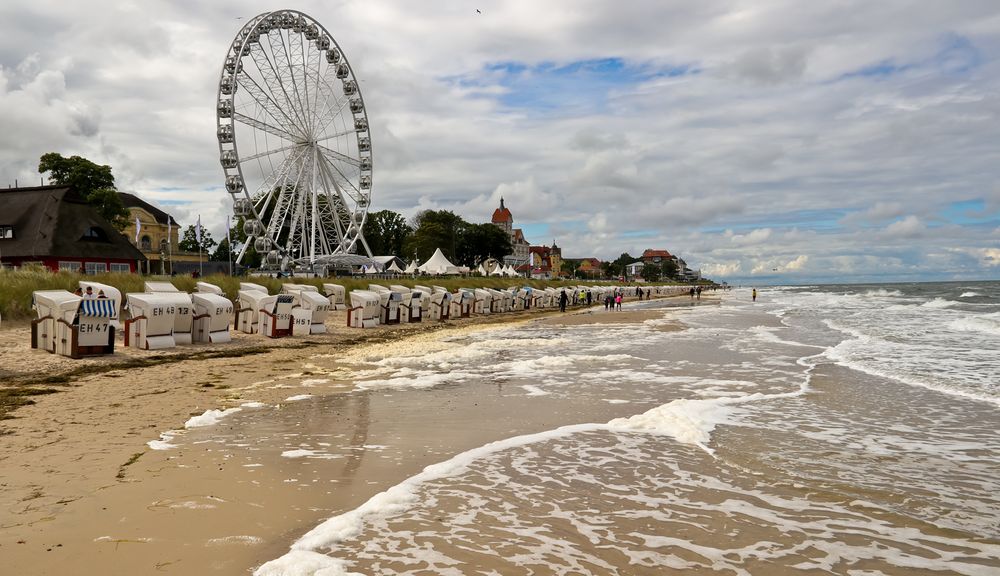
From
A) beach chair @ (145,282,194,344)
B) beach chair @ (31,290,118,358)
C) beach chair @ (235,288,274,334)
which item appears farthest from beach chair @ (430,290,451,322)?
beach chair @ (31,290,118,358)

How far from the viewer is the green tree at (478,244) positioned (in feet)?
350

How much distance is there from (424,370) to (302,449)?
6141 mm

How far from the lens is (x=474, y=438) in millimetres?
6840


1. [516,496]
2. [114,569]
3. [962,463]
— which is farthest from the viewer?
[962,463]

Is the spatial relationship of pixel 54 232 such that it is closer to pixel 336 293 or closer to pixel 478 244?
pixel 336 293

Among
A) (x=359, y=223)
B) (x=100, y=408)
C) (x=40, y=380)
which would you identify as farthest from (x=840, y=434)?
(x=359, y=223)

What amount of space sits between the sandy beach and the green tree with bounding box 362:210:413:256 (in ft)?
297

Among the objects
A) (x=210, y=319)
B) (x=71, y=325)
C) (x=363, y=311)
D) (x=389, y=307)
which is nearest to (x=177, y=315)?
(x=210, y=319)

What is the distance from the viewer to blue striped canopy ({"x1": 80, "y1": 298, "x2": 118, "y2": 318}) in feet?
40.4

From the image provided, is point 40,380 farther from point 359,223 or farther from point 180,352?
point 359,223

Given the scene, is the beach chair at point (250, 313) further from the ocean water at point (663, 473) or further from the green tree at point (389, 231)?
the green tree at point (389, 231)

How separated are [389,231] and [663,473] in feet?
342

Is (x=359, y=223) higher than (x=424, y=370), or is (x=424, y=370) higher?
(x=359, y=223)

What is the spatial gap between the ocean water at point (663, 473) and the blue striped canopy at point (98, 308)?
5538mm
